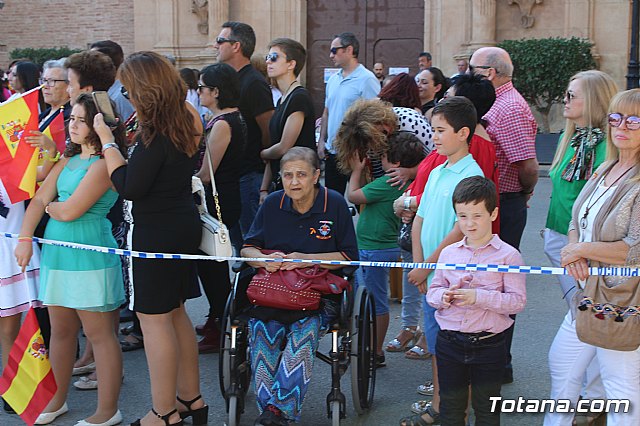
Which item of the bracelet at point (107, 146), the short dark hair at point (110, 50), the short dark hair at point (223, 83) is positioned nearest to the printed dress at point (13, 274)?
the bracelet at point (107, 146)

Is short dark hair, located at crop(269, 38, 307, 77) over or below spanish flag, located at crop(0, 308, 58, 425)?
over

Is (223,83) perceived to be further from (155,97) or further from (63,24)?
(63,24)

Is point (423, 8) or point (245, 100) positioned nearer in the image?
point (245, 100)

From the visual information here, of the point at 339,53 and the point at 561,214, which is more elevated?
the point at 339,53

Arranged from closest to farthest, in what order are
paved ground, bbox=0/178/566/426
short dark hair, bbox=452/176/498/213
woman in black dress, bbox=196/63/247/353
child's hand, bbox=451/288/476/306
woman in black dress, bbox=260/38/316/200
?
child's hand, bbox=451/288/476/306
short dark hair, bbox=452/176/498/213
paved ground, bbox=0/178/566/426
woman in black dress, bbox=196/63/247/353
woman in black dress, bbox=260/38/316/200

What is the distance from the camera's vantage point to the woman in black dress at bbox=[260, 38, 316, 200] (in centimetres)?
696

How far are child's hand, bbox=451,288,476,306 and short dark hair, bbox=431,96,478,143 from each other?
103 cm

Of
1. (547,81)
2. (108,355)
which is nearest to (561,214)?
(108,355)

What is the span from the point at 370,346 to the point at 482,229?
1.30 m

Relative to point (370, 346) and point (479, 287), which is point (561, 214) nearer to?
point (479, 287)

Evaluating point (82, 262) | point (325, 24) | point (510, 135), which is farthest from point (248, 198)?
point (325, 24)

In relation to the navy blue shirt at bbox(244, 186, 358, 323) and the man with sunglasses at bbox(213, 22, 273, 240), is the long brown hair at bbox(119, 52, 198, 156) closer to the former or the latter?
the navy blue shirt at bbox(244, 186, 358, 323)

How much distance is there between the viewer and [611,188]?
13.8 ft

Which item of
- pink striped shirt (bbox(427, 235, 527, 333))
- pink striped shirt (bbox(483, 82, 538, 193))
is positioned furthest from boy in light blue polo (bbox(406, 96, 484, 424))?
pink striped shirt (bbox(483, 82, 538, 193))
